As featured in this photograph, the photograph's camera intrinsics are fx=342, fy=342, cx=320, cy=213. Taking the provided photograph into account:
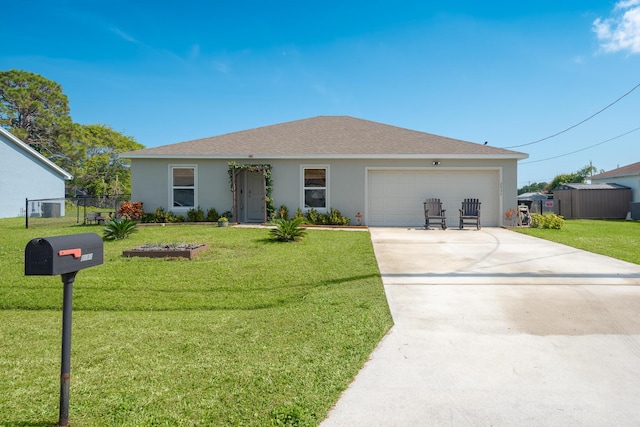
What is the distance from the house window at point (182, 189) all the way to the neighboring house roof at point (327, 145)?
26.5 inches

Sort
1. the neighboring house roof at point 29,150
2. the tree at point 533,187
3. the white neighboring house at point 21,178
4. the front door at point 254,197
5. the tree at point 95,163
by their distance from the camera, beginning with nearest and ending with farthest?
the front door at point 254,197, the white neighboring house at point 21,178, the neighboring house roof at point 29,150, the tree at point 95,163, the tree at point 533,187

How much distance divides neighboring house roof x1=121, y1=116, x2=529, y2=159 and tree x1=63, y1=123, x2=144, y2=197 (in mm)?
21249

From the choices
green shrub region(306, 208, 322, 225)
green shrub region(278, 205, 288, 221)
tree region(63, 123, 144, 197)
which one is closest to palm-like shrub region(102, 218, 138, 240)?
green shrub region(278, 205, 288, 221)

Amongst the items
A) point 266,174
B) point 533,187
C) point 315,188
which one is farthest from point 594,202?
point 533,187

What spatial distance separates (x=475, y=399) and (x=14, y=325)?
14.9ft

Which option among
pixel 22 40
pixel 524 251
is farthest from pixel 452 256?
pixel 22 40

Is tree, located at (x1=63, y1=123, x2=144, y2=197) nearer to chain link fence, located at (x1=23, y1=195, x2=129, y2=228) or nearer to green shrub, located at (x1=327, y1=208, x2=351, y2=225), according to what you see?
chain link fence, located at (x1=23, y1=195, x2=129, y2=228)

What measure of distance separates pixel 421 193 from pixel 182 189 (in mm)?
9411

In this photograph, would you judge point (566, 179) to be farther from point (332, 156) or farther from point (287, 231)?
point (287, 231)

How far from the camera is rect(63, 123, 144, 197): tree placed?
106 ft

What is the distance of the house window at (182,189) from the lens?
1349cm

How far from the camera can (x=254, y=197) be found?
14094 millimetres

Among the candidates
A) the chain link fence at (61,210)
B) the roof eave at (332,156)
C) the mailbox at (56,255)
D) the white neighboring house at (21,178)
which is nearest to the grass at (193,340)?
the mailbox at (56,255)

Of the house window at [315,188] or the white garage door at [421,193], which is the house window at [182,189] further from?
the white garage door at [421,193]
